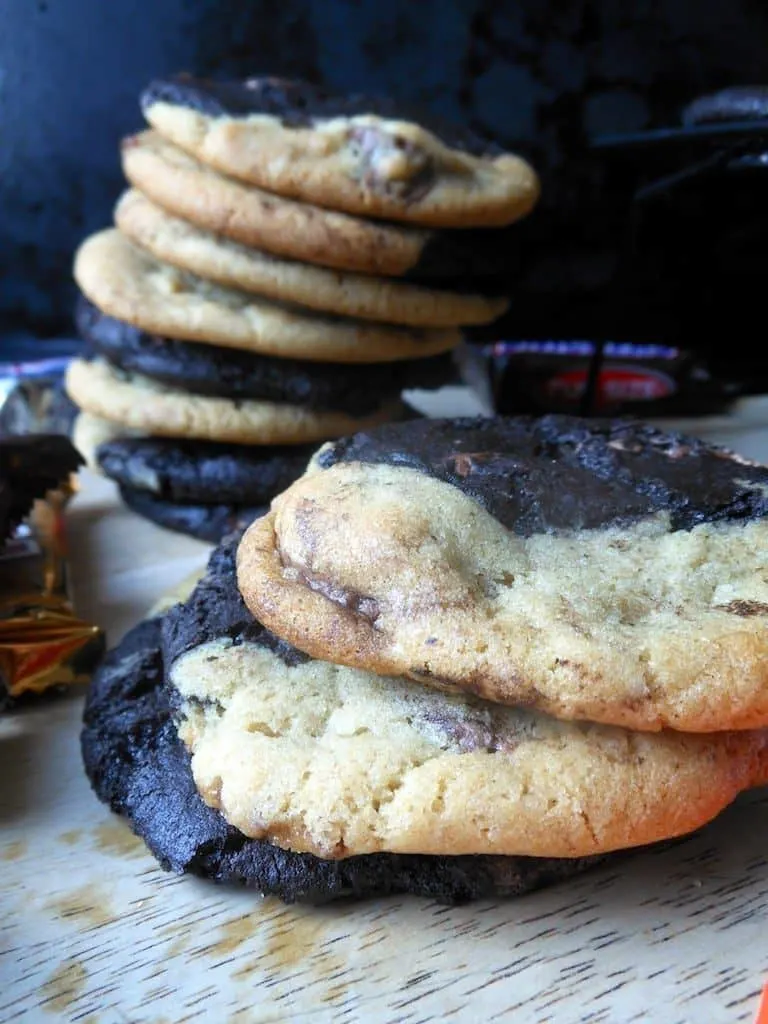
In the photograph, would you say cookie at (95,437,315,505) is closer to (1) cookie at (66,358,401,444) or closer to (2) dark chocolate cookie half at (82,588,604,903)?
(1) cookie at (66,358,401,444)

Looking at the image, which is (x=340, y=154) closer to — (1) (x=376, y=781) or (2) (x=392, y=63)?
(2) (x=392, y=63)

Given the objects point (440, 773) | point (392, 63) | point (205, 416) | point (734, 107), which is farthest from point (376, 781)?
point (392, 63)

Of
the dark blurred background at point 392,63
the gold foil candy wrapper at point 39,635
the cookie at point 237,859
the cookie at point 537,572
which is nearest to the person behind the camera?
the cookie at point 537,572

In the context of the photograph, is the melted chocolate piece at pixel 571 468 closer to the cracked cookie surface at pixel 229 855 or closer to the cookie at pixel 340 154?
the cracked cookie surface at pixel 229 855

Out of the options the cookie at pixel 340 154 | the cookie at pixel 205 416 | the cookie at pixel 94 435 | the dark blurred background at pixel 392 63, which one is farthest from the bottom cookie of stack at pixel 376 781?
the dark blurred background at pixel 392 63

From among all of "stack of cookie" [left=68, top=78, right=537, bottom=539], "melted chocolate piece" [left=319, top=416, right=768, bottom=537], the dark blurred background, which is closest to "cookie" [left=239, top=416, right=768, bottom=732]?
"melted chocolate piece" [left=319, top=416, right=768, bottom=537]

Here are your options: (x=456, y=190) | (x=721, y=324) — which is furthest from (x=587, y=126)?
(x=456, y=190)
